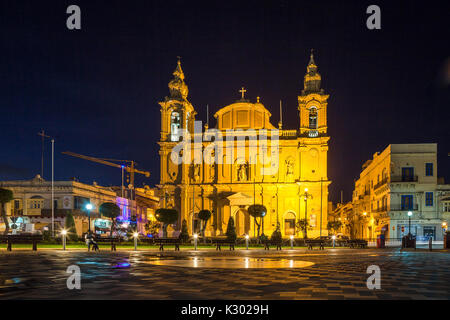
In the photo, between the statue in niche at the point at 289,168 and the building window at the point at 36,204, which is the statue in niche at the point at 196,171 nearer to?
the statue in niche at the point at 289,168

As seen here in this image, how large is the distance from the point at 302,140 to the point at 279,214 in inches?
412

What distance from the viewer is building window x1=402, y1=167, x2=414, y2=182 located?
49966 millimetres

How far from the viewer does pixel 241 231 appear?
2576 inches

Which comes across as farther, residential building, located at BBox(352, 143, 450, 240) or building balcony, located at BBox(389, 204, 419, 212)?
building balcony, located at BBox(389, 204, 419, 212)

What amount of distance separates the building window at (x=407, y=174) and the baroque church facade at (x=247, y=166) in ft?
45.1

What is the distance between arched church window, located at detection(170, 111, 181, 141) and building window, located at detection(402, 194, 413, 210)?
3202cm

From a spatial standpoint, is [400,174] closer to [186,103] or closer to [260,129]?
[260,129]

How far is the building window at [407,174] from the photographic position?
50.0 metres

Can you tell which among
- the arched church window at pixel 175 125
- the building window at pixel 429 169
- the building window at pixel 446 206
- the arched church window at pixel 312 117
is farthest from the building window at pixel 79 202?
the building window at pixel 446 206

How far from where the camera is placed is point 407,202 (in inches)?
1967

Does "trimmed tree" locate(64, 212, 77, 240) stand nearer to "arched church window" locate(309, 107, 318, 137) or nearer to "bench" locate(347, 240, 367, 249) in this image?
"bench" locate(347, 240, 367, 249)

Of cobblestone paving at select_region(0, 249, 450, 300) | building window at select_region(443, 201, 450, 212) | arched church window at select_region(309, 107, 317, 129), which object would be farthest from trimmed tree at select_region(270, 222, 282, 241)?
cobblestone paving at select_region(0, 249, 450, 300)

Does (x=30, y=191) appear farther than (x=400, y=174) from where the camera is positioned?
Yes

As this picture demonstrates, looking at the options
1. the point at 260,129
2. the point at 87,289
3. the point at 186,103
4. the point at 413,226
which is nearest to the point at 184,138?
the point at 186,103
